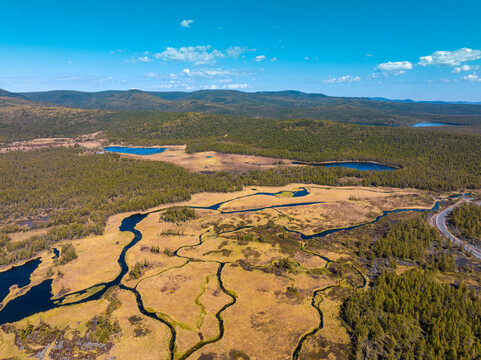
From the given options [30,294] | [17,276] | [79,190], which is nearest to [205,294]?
[30,294]

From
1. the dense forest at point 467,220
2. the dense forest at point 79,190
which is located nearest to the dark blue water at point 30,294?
the dense forest at point 79,190

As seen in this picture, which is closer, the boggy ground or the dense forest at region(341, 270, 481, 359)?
the dense forest at region(341, 270, 481, 359)

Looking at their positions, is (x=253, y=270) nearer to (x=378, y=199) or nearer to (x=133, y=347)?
(x=133, y=347)

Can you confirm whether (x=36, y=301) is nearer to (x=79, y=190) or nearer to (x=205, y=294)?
(x=205, y=294)

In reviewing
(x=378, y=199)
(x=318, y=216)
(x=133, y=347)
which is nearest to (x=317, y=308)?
(x=133, y=347)

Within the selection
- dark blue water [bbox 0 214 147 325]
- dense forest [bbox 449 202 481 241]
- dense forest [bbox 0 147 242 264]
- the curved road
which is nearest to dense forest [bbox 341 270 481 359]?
the curved road

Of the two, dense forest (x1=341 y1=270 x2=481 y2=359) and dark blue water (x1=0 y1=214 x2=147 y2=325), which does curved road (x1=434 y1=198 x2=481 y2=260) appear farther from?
dark blue water (x1=0 y1=214 x2=147 y2=325)

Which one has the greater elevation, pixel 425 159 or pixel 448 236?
pixel 425 159
